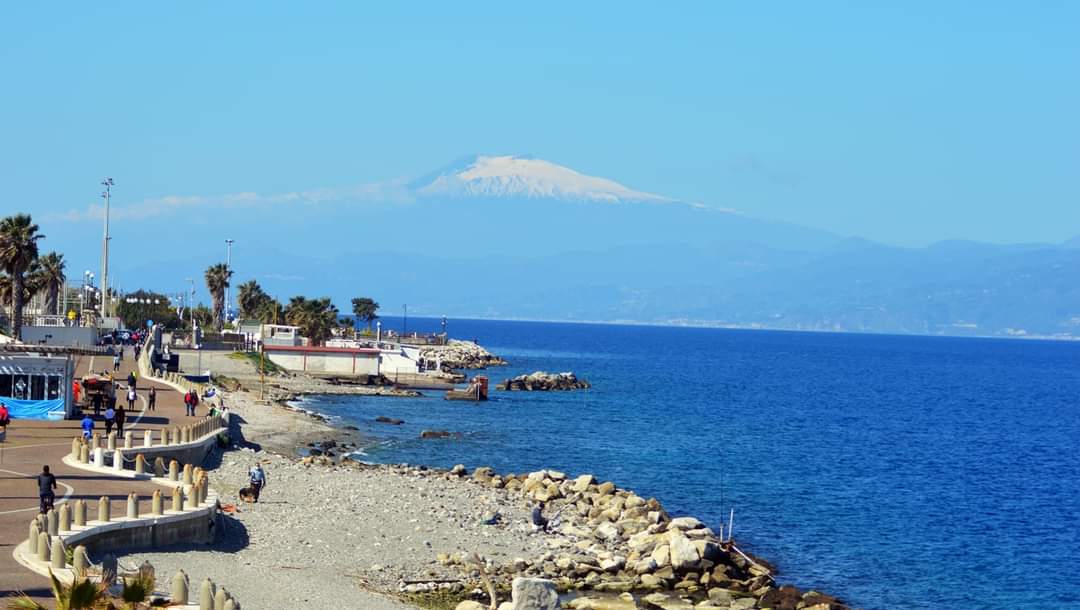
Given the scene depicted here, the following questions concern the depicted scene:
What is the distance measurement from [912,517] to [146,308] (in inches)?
4666

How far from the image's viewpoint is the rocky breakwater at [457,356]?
442 ft

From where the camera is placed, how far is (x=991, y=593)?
38.0 meters

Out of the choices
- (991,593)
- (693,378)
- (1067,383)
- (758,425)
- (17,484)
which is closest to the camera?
(17,484)

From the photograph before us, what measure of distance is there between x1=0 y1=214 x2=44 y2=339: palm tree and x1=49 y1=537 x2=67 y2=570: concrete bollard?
58.4m

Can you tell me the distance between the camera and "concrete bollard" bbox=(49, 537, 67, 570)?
23.3 m

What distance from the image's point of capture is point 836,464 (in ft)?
224

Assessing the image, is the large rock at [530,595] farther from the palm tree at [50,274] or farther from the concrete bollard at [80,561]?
the palm tree at [50,274]

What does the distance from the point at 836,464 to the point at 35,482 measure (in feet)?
145

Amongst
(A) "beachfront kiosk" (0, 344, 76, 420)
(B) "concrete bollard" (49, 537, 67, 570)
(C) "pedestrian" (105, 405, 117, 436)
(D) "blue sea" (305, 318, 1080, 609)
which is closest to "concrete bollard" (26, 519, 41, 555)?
(B) "concrete bollard" (49, 537, 67, 570)

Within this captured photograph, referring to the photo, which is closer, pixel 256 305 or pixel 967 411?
pixel 967 411

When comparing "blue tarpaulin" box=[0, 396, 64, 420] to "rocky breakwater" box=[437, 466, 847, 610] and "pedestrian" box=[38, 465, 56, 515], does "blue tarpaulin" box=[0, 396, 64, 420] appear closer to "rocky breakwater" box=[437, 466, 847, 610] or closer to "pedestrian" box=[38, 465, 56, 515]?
"rocky breakwater" box=[437, 466, 847, 610]

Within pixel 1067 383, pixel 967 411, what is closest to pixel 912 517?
pixel 967 411

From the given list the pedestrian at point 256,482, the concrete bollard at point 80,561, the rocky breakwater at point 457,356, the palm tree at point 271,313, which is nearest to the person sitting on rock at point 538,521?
the pedestrian at point 256,482

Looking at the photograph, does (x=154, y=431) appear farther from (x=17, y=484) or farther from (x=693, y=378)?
(x=693, y=378)
